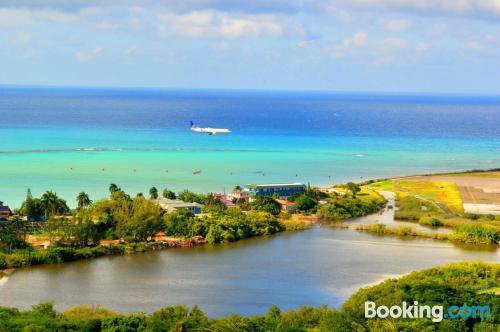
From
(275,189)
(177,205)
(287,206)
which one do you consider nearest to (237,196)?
(275,189)

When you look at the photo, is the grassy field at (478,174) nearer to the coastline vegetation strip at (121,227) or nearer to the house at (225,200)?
the coastline vegetation strip at (121,227)

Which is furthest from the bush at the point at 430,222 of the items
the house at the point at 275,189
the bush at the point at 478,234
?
the house at the point at 275,189

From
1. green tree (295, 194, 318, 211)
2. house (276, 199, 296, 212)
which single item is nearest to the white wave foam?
house (276, 199, 296, 212)

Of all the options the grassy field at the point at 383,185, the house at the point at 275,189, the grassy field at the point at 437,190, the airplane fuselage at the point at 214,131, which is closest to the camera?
the grassy field at the point at 437,190

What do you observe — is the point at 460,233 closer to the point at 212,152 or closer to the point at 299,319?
the point at 299,319

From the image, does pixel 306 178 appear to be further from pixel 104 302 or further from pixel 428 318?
pixel 428 318

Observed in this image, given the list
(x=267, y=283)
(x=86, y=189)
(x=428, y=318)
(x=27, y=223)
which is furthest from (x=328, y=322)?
(x=86, y=189)
